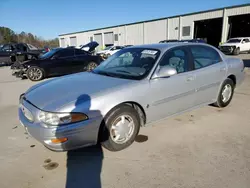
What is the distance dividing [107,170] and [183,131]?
→ 1625 mm

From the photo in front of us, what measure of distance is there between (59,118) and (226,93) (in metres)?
3.75

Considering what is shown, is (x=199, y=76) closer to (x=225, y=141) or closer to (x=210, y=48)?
(x=210, y=48)

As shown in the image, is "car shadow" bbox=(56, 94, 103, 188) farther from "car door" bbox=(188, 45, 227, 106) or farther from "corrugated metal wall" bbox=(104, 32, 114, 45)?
"corrugated metal wall" bbox=(104, 32, 114, 45)

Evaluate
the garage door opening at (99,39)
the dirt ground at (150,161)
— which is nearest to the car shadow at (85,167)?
the dirt ground at (150,161)

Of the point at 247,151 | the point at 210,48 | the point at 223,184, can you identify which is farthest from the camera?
the point at 210,48

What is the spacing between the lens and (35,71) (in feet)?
29.6

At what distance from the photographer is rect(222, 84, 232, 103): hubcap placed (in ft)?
14.6

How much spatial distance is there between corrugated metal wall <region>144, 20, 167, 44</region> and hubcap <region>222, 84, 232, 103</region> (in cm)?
2764

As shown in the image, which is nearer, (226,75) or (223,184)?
(223,184)

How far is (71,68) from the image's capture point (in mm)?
9680

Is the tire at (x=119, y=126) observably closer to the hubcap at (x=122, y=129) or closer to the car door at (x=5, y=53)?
the hubcap at (x=122, y=129)

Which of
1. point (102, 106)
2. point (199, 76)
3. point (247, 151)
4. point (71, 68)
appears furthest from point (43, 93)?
point (71, 68)

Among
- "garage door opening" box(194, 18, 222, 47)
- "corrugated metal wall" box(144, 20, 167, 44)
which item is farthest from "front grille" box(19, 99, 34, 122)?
"garage door opening" box(194, 18, 222, 47)

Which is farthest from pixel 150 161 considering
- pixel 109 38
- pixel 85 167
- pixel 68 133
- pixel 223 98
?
pixel 109 38
